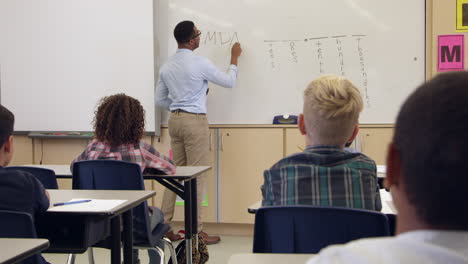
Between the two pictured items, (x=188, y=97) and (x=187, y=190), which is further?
(x=188, y=97)

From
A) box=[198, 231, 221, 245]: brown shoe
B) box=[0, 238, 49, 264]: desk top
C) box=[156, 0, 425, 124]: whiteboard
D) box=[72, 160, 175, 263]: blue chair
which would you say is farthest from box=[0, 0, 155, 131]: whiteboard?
box=[0, 238, 49, 264]: desk top

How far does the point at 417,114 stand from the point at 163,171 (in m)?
2.34

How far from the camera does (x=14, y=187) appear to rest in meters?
1.67

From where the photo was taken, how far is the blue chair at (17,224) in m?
Answer: 1.59

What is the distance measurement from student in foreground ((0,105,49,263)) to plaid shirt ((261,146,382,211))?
0.72 metres

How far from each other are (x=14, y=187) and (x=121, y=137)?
1121 millimetres

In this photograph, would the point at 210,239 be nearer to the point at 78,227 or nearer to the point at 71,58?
the point at 71,58

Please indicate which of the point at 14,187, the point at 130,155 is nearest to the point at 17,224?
the point at 14,187

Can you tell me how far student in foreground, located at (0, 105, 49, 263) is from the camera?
1.66m

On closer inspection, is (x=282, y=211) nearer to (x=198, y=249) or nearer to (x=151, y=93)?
(x=198, y=249)

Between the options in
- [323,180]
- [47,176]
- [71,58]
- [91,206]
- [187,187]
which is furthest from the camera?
[71,58]

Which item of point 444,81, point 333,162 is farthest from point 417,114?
point 333,162

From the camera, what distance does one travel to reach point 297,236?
1323mm

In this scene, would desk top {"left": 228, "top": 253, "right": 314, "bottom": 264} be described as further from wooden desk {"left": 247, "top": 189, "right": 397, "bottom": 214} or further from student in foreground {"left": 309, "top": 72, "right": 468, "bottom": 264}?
student in foreground {"left": 309, "top": 72, "right": 468, "bottom": 264}
